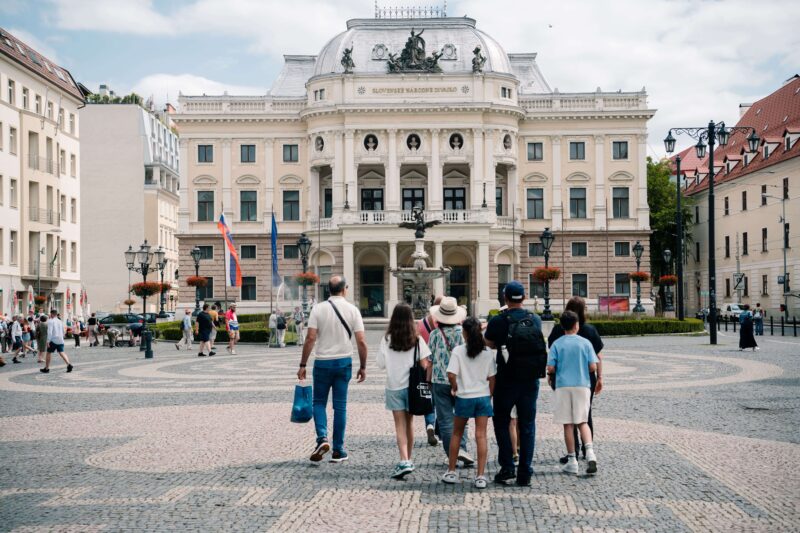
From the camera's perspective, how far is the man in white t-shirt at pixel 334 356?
11672 millimetres

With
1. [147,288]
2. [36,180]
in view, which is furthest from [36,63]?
[147,288]

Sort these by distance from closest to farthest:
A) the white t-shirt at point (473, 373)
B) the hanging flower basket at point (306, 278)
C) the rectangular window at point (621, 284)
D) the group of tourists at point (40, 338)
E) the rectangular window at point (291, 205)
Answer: the white t-shirt at point (473, 373), the group of tourists at point (40, 338), the hanging flower basket at point (306, 278), the rectangular window at point (621, 284), the rectangular window at point (291, 205)

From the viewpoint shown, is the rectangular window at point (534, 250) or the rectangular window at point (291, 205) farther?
the rectangular window at point (291, 205)

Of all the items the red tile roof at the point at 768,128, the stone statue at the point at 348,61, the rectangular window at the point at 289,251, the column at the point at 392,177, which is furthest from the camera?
the rectangular window at the point at 289,251

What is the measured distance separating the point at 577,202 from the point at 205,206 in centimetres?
2759

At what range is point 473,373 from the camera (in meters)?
10.4

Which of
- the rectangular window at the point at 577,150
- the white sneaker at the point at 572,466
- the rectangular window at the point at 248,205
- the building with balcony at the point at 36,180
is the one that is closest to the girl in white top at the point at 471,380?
the white sneaker at the point at 572,466

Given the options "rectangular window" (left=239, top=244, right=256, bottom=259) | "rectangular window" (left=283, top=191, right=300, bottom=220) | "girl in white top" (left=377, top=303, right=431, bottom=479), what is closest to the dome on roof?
"rectangular window" (left=283, top=191, right=300, bottom=220)

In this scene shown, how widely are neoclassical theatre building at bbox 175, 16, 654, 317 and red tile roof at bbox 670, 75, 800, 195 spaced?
8963 millimetres

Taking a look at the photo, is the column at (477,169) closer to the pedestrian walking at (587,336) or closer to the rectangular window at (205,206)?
the rectangular window at (205,206)

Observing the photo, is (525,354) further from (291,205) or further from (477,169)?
(291,205)

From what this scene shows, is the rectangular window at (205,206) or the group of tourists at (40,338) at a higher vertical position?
the rectangular window at (205,206)

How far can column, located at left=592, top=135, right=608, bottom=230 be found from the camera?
68688 millimetres

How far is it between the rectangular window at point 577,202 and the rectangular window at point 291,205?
795 inches
